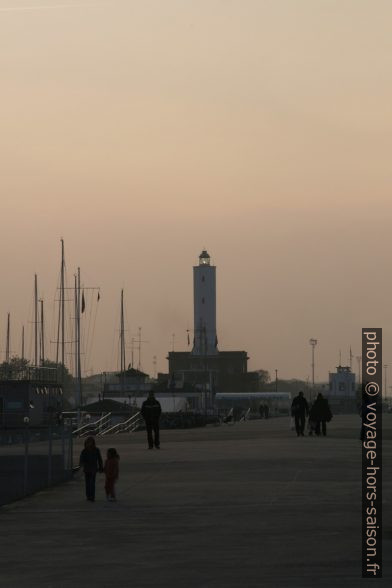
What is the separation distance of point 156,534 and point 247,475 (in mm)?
11256

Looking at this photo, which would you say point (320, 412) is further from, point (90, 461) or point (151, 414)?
point (90, 461)

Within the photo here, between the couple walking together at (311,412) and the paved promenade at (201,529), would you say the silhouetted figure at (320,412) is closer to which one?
the couple walking together at (311,412)

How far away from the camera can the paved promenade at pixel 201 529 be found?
54.6ft

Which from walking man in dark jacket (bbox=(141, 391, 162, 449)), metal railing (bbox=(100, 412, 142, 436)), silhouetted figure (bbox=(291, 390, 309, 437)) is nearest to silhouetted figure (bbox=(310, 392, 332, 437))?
silhouetted figure (bbox=(291, 390, 309, 437))

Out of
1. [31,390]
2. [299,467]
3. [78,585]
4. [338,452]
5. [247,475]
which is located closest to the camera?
[78,585]

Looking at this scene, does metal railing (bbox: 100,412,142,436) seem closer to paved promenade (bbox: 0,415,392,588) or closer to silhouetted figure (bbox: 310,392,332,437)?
silhouetted figure (bbox: 310,392,332,437)

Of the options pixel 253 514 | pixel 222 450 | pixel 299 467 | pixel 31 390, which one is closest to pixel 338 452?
pixel 222 450

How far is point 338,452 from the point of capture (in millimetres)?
40938

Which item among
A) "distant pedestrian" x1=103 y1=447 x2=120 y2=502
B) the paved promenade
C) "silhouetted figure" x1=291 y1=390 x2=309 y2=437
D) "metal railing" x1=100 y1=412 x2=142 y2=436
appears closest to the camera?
the paved promenade

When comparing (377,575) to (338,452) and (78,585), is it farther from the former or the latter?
(338,452)

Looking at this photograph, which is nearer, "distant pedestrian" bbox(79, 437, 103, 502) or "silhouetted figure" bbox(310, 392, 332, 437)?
"distant pedestrian" bbox(79, 437, 103, 502)

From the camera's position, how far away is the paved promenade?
16656mm

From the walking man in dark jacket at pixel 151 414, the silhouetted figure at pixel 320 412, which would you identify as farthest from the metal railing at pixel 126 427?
the walking man in dark jacket at pixel 151 414

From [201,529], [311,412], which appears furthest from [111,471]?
[311,412]
